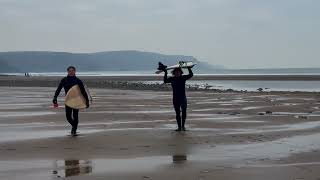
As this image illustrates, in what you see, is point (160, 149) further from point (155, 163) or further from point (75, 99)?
point (75, 99)

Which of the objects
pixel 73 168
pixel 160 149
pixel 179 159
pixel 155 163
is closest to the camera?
pixel 73 168

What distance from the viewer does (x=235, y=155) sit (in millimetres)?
11031

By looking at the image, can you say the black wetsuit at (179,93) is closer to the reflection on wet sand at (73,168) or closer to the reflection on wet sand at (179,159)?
the reflection on wet sand at (179,159)

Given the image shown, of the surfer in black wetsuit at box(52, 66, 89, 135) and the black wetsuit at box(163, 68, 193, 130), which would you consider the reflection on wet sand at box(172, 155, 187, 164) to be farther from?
the black wetsuit at box(163, 68, 193, 130)

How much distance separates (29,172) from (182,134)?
5865 mm

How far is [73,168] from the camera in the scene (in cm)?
953

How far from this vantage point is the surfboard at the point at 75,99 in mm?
14508

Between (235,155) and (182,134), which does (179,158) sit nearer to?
(235,155)

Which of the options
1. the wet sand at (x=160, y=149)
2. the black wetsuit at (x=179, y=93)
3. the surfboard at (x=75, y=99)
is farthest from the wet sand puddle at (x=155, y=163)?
the surfboard at (x=75, y=99)

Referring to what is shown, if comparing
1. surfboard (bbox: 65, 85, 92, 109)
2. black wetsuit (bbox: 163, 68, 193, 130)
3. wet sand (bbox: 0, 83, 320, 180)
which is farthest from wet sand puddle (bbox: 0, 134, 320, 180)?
surfboard (bbox: 65, 85, 92, 109)

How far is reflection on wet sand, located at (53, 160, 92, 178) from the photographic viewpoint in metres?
9.08

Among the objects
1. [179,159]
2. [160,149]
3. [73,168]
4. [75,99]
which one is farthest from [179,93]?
[73,168]

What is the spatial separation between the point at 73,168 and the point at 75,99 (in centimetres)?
518

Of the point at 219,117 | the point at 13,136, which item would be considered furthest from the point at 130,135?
the point at 219,117
